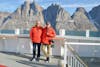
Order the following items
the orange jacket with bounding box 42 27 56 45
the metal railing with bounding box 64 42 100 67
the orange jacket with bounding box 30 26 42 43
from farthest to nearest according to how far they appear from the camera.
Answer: the orange jacket with bounding box 30 26 42 43 → the orange jacket with bounding box 42 27 56 45 → the metal railing with bounding box 64 42 100 67

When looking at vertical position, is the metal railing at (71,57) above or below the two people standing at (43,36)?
below

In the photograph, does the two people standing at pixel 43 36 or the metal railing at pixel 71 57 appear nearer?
the metal railing at pixel 71 57

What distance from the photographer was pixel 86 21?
172625 mm

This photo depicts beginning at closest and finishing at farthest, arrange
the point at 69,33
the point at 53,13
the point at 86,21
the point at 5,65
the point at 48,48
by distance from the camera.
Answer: the point at 5,65
the point at 48,48
the point at 69,33
the point at 86,21
the point at 53,13

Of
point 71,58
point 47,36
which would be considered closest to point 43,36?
point 47,36

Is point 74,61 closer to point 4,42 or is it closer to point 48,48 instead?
point 48,48

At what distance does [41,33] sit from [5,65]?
7.84 ft

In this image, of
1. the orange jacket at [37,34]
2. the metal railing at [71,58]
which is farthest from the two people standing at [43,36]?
the metal railing at [71,58]

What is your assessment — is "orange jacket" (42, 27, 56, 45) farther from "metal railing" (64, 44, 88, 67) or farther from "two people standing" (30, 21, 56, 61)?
"metal railing" (64, 44, 88, 67)

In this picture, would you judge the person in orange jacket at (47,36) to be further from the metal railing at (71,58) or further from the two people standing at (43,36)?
the metal railing at (71,58)

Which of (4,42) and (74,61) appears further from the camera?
(4,42)

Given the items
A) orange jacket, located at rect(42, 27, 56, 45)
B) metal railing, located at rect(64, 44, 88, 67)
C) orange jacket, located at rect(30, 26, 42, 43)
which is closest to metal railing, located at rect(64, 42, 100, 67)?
metal railing, located at rect(64, 44, 88, 67)

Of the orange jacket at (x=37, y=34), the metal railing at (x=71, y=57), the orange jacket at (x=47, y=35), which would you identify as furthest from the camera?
the orange jacket at (x=37, y=34)

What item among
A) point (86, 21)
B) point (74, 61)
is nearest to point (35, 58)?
point (74, 61)
